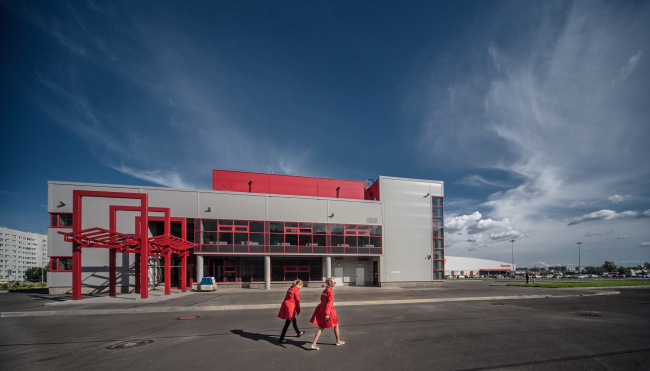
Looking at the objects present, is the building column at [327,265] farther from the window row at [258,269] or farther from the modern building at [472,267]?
the modern building at [472,267]

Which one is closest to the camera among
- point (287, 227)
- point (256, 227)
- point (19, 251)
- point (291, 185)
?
point (256, 227)

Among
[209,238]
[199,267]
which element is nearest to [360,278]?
[209,238]

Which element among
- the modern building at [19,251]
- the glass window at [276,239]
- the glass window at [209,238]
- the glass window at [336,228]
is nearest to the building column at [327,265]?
the glass window at [336,228]

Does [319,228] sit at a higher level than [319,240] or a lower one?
higher

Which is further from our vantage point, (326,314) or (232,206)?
(232,206)

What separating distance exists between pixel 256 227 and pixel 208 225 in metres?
4.38

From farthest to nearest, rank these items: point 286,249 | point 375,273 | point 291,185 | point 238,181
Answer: point 291,185, point 238,181, point 375,273, point 286,249

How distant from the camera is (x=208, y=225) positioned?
28359 millimetres

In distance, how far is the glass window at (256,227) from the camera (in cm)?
2951

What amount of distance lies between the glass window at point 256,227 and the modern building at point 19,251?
137117 mm

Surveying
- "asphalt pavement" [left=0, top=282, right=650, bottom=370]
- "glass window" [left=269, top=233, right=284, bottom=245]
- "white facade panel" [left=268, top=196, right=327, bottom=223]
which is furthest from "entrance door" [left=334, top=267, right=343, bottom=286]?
"asphalt pavement" [left=0, top=282, right=650, bottom=370]

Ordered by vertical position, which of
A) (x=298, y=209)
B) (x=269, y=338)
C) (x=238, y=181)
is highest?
(x=238, y=181)

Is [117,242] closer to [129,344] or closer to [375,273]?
[129,344]

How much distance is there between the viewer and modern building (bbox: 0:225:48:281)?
120 m
